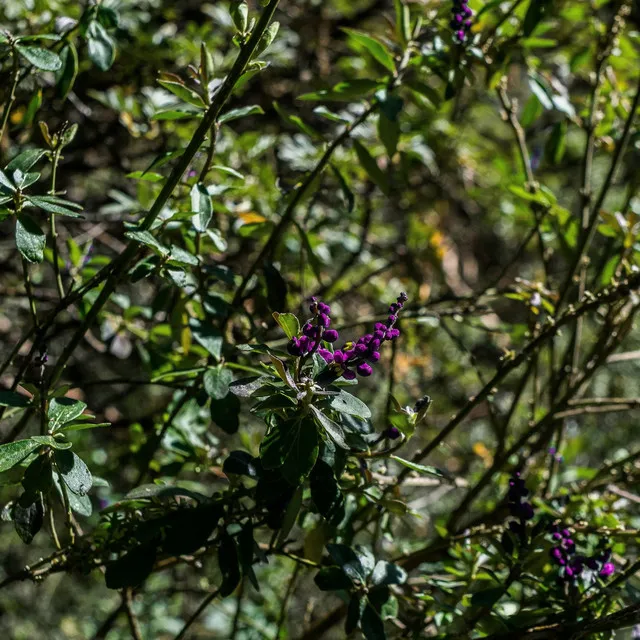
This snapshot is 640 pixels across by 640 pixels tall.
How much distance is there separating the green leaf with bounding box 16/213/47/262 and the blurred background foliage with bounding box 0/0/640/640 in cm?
16

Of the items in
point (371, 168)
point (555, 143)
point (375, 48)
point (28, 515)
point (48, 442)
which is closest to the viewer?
point (48, 442)

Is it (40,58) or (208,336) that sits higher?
(40,58)

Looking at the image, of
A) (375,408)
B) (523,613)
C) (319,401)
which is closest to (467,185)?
(375,408)

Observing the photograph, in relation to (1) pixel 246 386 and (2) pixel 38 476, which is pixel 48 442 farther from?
(1) pixel 246 386

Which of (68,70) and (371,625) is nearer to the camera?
(371,625)

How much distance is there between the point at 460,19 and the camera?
111 cm

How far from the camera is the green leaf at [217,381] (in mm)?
962

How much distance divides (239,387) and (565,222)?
815mm

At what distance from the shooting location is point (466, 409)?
3.46 ft

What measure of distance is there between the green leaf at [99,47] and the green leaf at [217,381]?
0.46m

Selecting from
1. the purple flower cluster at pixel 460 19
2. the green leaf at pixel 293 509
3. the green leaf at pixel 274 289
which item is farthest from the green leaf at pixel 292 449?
the purple flower cluster at pixel 460 19

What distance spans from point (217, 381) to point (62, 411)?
21cm

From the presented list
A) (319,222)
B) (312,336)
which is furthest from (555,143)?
(312,336)

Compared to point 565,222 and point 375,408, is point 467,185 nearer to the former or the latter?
point 375,408
